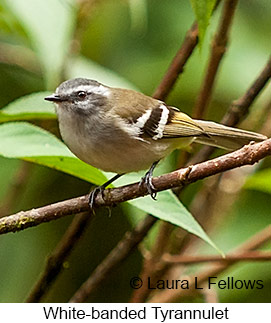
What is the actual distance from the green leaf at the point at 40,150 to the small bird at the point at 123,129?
1.28 feet

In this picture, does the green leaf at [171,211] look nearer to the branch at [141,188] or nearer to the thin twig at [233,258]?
the branch at [141,188]

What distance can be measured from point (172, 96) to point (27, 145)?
194 centimetres

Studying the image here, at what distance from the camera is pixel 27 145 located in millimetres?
1856

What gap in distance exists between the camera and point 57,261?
2.23 m

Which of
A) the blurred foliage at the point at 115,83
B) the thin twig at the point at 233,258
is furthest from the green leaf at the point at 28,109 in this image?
the thin twig at the point at 233,258

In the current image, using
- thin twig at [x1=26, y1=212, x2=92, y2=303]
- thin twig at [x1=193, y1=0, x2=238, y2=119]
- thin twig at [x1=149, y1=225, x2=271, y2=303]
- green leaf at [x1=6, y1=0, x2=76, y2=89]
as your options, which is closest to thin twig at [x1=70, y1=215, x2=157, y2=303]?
thin twig at [x1=26, y1=212, x2=92, y2=303]

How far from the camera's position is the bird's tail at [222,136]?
245 cm

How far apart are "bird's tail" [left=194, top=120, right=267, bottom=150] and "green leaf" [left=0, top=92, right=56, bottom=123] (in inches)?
23.5

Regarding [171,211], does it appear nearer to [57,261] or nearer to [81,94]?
[57,261]

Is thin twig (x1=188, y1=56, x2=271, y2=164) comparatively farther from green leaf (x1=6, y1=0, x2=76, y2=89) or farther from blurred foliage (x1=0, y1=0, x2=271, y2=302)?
green leaf (x1=6, y1=0, x2=76, y2=89)

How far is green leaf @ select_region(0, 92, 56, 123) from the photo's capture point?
1.95 metres

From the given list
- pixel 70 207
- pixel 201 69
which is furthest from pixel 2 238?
pixel 70 207

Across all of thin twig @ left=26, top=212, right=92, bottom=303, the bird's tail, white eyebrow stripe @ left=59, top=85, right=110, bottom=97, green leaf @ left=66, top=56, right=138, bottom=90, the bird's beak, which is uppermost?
green leaf @ left=66, top=56, right=138, bottom=90

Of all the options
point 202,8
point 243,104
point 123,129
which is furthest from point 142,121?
point 202,8
